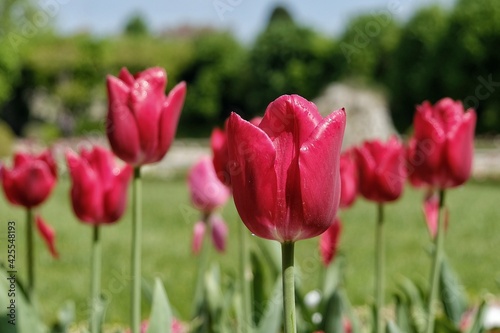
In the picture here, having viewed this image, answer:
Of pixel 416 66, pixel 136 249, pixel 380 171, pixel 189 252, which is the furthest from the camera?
pixel 416 66

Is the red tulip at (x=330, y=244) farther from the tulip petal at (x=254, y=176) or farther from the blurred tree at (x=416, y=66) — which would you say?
the blurred tree at (x=416, y=66)

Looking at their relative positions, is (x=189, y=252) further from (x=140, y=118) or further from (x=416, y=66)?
(x=416, y=66)

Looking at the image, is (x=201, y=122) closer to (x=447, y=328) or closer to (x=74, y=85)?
(x=74, y=85)

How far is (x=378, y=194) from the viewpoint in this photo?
164 cm

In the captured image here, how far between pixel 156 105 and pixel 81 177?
0.96ft

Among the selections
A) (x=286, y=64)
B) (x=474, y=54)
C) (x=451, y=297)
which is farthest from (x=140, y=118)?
(x=286, y=64)

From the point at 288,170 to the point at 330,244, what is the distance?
3.93 feet

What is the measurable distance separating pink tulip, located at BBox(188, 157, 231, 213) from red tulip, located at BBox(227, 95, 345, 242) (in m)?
1.41

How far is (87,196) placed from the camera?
143 cm

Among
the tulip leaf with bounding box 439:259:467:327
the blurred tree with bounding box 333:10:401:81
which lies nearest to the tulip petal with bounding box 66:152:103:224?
the tulip leaf with bounding box 439:259:467:327

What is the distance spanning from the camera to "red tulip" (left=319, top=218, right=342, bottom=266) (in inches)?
77.0

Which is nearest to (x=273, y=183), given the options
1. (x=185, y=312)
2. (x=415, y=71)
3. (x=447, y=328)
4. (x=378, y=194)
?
(x=378, y=194)

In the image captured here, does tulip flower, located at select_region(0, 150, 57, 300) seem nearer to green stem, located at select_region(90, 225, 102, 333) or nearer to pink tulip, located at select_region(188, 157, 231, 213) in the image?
green stem, located at select_region(90, 225, 102, 333)

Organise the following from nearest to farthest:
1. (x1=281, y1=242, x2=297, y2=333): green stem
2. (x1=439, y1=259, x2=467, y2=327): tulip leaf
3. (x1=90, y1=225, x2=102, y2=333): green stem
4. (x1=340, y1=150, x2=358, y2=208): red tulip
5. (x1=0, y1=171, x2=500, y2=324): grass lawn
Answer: (x1=281, y1=242, x2=297, y2=333): green stem
(x1=90, y1=225, x2=102, y2=333): green stem
(x1=340, y1=150, x2=358, y2=208): red tulip
(x1=439, y1=259, x2=467, y2=327): tulip leaf
(x1=0, y1=171, x2=500, y2=324): grass lawn
